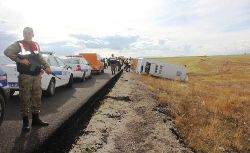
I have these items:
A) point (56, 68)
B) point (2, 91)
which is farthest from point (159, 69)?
point (2, 91)

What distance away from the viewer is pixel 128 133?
8.60 meters

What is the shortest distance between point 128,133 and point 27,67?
2.56m

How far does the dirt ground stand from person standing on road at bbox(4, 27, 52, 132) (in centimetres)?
132

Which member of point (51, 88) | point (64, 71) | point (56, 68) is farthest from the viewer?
point (64, 71)

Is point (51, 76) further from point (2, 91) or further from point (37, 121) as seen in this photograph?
point (2, 91)

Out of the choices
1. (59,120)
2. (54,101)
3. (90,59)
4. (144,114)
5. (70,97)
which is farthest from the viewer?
(90,59)

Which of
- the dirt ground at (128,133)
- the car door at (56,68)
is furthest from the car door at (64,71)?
the dirt ground at (128,133)

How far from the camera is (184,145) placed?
27.5 ft

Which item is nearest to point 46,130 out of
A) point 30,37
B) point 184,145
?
point 30,37

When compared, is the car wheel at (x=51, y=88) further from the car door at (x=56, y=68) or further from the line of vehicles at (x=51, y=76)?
the car door at (x=56, y=68)

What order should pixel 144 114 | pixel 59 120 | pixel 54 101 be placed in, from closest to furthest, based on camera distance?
pixel 59 120
pixel 144 114
pixel 54 101

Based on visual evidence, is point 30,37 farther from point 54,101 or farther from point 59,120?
point 54,101

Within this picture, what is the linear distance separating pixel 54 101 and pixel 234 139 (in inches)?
247

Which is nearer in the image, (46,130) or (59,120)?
(46,130)
